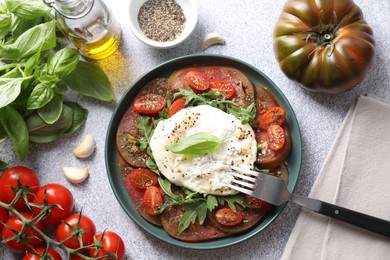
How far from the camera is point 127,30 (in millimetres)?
2236

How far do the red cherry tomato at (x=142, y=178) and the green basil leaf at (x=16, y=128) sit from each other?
433 millimetres

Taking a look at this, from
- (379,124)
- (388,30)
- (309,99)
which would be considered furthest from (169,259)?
(388,30)

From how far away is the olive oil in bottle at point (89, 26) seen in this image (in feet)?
6.45

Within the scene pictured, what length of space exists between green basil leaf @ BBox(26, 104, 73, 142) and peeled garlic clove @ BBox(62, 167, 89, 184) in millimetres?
138

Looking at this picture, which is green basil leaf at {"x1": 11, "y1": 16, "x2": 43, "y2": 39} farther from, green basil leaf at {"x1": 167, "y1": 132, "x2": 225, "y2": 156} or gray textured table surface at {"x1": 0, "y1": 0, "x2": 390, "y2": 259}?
green basil leaf at {"x1": 167, "y1": 132, "x2": 225, "y2": 156}

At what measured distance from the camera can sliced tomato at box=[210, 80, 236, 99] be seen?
203cm

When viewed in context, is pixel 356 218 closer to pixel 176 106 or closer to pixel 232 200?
pixel 232 200

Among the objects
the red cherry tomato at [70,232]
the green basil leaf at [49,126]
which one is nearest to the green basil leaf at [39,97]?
the green basil leaf at [49,126]

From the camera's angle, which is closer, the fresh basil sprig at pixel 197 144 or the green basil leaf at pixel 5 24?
the fresh basil sprig at pixel 197 144

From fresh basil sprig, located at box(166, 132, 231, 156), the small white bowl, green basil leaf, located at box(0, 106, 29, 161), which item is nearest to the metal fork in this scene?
fresh basil sprig, located at box(166, 132, 231, 156)

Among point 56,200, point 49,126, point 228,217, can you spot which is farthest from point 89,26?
point 228,217

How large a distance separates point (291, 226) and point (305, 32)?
0.74 meters

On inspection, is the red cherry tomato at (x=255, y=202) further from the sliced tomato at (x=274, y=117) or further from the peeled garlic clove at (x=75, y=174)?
the peeled garlic clove at (x=75, y=174)

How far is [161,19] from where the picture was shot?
2.16 metres
